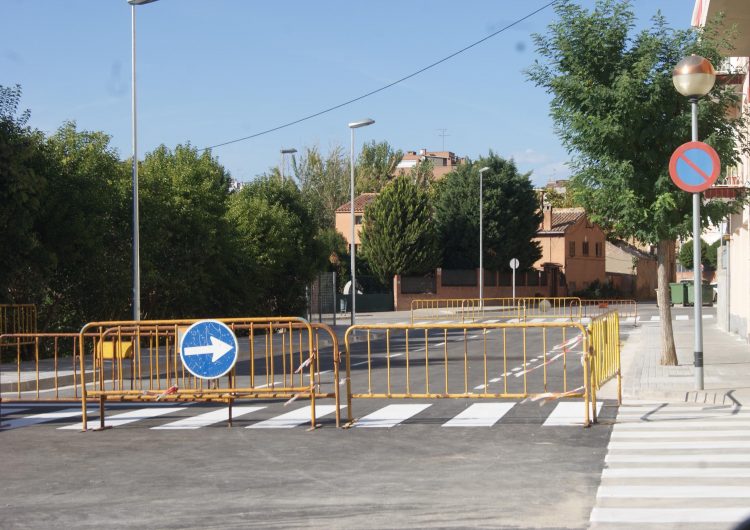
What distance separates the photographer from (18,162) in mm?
24266

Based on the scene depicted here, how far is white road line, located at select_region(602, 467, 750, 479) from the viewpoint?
28.9ft

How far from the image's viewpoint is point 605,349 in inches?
576

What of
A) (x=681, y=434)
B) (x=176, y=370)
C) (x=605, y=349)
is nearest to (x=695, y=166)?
(x=605, y=349)

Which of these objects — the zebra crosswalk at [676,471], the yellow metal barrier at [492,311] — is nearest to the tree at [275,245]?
the yellow metal barrier at [492,311]

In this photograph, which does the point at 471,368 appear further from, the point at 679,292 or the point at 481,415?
the point at 679,292

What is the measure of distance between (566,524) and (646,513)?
0.68 metres

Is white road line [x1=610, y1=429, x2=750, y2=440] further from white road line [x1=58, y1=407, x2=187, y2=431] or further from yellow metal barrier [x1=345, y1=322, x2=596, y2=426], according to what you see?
white road line [x1=58, y1=407, x2=187, y2=431]

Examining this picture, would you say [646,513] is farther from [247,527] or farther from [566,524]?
[247,527]

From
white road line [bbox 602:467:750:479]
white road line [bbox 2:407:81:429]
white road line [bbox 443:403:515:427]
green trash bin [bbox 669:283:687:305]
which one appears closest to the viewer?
white road line [bbox 602:467:750:479]

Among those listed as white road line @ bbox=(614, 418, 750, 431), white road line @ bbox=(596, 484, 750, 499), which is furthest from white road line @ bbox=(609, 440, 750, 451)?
white road line @ bbox=(596, 484, 750, 499)

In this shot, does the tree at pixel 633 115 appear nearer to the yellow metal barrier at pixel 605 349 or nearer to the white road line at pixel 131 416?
the yellow metal barrier at pixel 605 349

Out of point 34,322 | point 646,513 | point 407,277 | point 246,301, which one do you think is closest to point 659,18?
point 646,513

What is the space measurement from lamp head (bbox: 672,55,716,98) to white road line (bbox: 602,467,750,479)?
7.30 m

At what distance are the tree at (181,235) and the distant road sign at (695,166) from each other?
17259 millimetres
